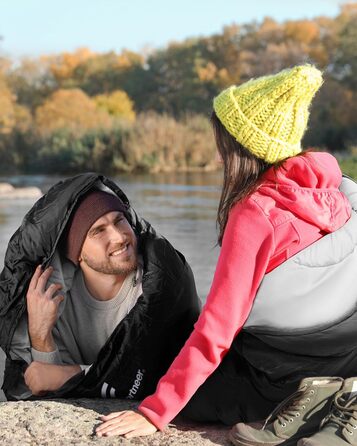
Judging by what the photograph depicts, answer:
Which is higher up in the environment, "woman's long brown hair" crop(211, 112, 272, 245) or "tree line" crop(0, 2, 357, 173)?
"woman's long brown hair" crop(211, 112, 272, 245)

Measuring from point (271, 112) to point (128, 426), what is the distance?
3.30 feet

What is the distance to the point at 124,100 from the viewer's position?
46719mm

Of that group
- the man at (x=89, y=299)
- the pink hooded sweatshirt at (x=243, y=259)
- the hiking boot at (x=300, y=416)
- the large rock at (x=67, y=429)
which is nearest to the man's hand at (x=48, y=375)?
the man at (x=89, y=299)

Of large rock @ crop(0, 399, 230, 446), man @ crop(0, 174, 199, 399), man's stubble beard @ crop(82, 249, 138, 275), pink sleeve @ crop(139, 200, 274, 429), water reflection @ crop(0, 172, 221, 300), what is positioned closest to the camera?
pink sleeve @ crop(139, 200, 274, 429)

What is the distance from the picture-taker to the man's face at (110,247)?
9.87ft

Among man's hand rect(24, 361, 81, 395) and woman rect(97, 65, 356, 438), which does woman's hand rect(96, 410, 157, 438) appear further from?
man's hand rect(24, 361, 81, 395)

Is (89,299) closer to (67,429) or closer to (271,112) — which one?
(67,429)

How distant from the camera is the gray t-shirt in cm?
303

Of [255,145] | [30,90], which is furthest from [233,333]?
[30,90]

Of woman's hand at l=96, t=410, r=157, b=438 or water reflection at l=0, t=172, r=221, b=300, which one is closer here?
woman's hand at l=96, t=410, r=157, b=438

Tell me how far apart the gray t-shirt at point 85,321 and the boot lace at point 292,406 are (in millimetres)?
874

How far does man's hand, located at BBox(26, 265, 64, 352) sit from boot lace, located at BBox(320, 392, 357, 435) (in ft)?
3.97

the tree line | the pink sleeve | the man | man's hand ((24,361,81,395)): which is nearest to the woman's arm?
the pink sleeve

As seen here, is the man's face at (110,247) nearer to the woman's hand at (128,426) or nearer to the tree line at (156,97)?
the woman's hand at (128,426)
